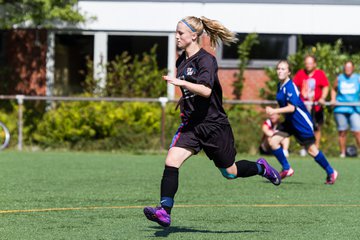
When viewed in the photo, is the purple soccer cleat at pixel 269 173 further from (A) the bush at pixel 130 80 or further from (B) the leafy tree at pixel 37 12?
(B) the leafy tree at pixel 37 12

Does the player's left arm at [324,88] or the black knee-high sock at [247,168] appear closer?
the black knee-high sock at [247,168]

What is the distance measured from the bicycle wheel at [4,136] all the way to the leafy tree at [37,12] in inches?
93.0

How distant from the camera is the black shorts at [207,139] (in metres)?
7.84

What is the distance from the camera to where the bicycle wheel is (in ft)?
60.2

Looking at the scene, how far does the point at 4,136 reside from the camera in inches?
725

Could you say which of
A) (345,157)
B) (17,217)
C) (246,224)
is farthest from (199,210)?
(345,157)

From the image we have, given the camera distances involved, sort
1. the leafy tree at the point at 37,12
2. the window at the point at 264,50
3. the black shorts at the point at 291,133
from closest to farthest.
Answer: the black shorts at the point at 291,133 < the leafy tree at the point at 37,12 < the window at the point at 264,50

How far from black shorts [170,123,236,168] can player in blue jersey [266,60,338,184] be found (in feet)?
13.2

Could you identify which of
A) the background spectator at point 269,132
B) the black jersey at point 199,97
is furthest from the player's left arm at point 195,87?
the background spectator at point 269,132

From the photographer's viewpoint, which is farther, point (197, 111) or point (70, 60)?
point (70, 60)

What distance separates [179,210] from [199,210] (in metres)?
0.20

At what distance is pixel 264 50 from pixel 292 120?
882 centimetres

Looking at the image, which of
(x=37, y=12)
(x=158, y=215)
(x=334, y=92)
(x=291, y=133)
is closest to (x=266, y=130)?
(x=334, y=92)

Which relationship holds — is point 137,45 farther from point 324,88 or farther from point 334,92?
point 324,88
